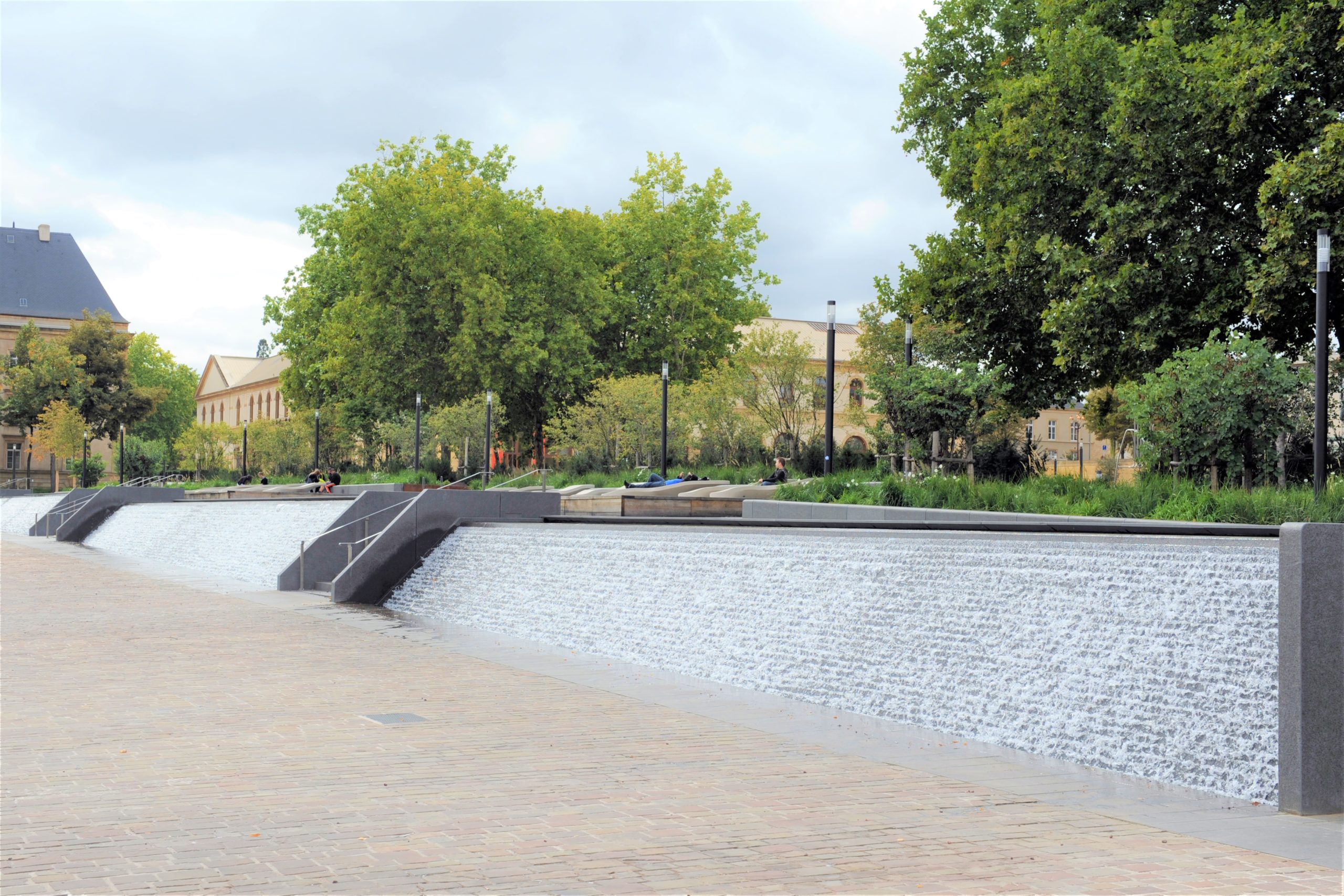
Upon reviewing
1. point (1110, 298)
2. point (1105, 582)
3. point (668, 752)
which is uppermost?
point (1110, 298)

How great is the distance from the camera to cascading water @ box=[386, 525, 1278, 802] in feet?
27.1

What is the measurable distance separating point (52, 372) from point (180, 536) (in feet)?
208

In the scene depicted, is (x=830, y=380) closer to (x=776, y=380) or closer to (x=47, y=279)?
(x=776, y=380)

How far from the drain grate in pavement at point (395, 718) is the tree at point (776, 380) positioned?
118 ft

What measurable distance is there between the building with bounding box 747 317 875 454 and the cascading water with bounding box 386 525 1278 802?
22.1 meters

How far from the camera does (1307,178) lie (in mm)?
21453

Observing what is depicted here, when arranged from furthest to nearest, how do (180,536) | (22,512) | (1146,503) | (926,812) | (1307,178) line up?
(22,512)
(180,536)
(1307,178)
(1146,503)
(926,812)

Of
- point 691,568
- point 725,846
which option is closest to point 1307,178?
point 691,568

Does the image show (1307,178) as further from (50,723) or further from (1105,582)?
(50,723)

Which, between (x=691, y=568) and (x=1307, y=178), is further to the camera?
(x=1307, y=178)

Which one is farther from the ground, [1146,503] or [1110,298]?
[1110,298]

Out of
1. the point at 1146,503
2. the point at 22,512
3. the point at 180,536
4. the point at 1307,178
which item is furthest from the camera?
the point at 22,512

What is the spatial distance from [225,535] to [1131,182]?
22.6 meters

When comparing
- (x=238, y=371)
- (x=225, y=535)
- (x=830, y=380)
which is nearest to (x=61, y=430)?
(x=238, y=371)
